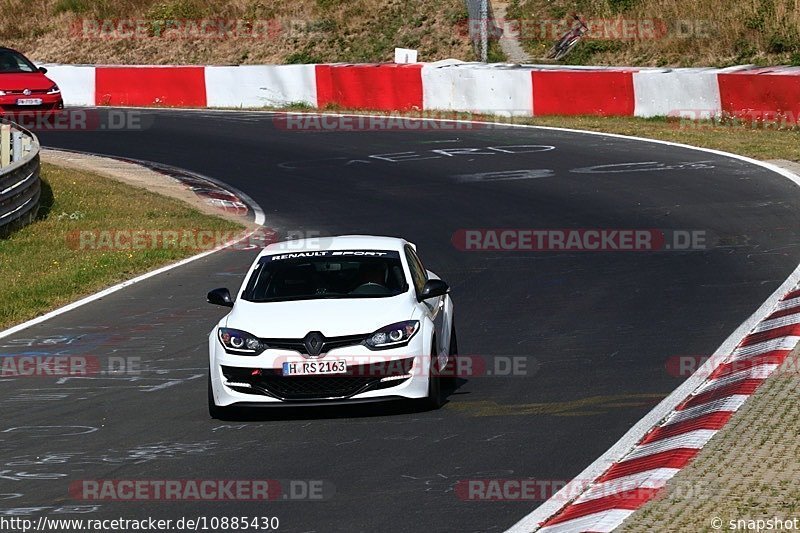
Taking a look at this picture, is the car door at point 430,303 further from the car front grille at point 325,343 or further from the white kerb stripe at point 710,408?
the white kerb stripe at point 710,408

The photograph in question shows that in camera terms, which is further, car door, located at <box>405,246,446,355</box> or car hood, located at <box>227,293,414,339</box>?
car door, located at <box>405,246,446,355</box>

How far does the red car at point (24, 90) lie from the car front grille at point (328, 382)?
82.9 ft

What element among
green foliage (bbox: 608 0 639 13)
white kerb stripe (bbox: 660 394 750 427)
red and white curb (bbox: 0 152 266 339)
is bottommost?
red and white curb (bbox: 0 152 266 339)

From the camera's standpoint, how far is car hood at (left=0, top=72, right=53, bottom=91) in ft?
112

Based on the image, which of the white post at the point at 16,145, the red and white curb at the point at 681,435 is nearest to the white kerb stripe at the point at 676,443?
the red and white curb at the point at 681,435

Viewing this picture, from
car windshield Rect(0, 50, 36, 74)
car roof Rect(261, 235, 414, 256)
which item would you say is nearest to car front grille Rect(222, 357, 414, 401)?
car roof Rect(261, 235, 414, 256)

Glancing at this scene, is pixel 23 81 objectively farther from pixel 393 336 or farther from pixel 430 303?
pixel 393 336

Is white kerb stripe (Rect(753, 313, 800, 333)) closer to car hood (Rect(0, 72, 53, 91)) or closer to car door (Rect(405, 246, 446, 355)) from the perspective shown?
car door (Rect(405, 246, 446, 355))

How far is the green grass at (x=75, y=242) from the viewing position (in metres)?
17.5

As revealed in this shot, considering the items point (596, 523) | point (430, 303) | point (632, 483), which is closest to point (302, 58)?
point (430, 303)

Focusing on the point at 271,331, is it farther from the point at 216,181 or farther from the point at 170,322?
the point at 216,181

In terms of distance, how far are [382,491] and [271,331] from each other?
8.35ft

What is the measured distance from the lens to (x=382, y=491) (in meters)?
8.52

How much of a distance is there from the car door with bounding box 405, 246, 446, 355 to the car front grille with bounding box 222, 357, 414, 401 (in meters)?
0.65
